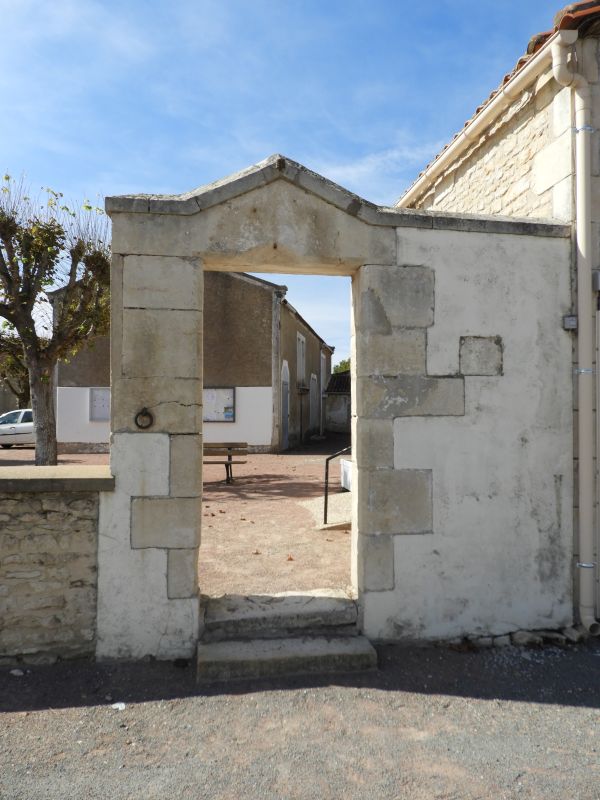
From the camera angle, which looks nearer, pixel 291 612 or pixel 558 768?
pixel 558 768

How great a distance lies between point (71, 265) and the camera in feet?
33.4

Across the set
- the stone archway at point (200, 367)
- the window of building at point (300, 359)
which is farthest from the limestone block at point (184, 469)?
the window of building at point (300, 359)

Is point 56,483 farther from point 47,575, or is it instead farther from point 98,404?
point 98,404

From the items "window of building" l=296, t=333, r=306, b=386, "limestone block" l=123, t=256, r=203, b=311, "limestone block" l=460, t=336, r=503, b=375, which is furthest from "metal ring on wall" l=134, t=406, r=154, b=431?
"window of building" l=296, t=333, r=306, b=386

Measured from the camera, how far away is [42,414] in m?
9.90

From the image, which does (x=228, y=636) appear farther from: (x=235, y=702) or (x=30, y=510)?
(x=30, y=510)

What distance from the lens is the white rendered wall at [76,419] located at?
16.6 metres

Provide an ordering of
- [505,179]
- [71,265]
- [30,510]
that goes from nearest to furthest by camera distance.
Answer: [30,510] → [505,179] → [71,265]

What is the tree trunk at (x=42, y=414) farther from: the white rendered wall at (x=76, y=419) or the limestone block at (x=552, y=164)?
the limestone block at (x=552, y=164)

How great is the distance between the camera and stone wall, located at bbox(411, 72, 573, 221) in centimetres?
423

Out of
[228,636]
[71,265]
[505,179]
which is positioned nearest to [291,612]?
[228,636]

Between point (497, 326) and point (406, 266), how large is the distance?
777 mm

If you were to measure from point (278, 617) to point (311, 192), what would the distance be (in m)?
2.81

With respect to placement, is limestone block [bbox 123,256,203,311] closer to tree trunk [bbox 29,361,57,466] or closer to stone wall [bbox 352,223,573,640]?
stone wall [bbox 352,223,573,640]
